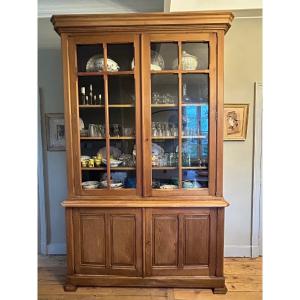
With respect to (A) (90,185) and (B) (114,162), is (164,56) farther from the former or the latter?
(A) (90,185)

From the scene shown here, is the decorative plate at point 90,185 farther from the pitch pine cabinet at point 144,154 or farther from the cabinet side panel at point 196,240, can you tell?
the cabinet side panel at point 196,240

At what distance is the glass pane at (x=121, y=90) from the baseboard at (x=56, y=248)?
66.9 inches

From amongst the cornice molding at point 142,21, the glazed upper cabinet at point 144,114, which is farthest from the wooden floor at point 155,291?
the cornice molding at point 142,21

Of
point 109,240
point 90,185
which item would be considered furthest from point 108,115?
point 109,240

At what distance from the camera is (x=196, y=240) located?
220cm

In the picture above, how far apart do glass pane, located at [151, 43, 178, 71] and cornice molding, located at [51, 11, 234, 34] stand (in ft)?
0.47

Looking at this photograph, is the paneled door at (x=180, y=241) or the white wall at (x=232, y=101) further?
the white wall at (x=232, y=101)

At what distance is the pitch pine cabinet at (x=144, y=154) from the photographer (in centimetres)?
214

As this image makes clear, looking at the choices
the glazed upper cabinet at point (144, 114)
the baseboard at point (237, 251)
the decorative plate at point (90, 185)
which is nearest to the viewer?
the glazed upper cabinet at point (144, 114)

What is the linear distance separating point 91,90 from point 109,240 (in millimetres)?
1275
